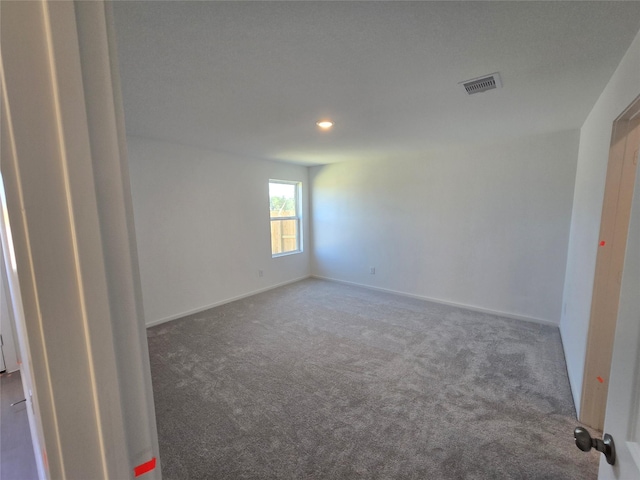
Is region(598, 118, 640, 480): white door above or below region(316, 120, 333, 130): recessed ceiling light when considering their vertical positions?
below

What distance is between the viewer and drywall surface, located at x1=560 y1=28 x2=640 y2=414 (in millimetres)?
1524

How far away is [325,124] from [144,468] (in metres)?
2.75

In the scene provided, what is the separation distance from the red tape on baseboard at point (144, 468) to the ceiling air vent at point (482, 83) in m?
2.32

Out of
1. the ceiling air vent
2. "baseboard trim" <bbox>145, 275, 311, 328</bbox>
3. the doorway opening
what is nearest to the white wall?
"baseboard trim" <bbox>145, 275, 311, 328</bbox>

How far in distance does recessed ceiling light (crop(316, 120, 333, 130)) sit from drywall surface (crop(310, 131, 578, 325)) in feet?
6.52

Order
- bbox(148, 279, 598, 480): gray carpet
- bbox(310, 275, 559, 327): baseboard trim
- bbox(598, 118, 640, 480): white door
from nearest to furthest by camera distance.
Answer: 1. bbox(598, 118, 640, 480): white door
2. bbox(148, 279, 598, 480): gray carpet
3. bbox(310, 275, 559, 327): baseboard trim

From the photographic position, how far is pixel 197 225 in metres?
3.90

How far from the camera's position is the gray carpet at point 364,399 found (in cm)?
165

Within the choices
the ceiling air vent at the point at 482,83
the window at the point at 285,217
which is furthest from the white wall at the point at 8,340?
the ceiling air vent at the point at 482,83

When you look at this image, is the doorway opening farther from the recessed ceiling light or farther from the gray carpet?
the recessed ceiling light

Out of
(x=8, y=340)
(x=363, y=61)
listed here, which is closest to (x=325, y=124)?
(x=363, y=61)

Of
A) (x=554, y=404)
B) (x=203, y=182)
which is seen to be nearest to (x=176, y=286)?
(x=203, y=182)

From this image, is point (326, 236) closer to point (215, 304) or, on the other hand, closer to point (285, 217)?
point (285, 217)

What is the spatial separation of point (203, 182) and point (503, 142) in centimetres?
395
